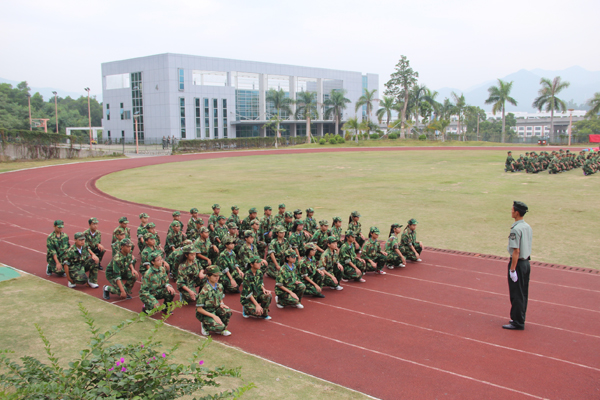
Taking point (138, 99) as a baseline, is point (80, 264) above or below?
below

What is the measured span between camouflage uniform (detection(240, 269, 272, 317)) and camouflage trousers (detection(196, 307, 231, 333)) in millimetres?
629

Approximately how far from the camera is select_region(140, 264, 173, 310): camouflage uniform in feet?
25.4

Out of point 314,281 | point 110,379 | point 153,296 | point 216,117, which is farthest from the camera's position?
point 216,117

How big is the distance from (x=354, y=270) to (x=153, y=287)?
3.94 metres

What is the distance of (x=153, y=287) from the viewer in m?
7.88

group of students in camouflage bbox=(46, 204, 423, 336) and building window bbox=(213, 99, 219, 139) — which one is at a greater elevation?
building window bbox=(213, 99, 219, 139)

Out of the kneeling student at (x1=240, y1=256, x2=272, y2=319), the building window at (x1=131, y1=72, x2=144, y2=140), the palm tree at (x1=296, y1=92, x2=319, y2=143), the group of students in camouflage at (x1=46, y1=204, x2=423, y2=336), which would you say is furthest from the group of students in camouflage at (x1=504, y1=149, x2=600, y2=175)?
the building window at (x1=131, y1=72, x2=144, y2=140)

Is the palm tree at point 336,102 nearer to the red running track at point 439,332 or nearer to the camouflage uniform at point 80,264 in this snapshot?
the red running track at point 439,332

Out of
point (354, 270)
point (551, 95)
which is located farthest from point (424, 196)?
point (551, 95)

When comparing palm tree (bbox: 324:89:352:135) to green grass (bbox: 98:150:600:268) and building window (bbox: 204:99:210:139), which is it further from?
green grass (bbox: 98:150:600:268)

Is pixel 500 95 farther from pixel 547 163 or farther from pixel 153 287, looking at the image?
pixel 153 287

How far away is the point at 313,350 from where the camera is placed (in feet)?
21.5

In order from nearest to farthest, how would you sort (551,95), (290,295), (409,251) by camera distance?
(290,295)
(409,251)
(551,95)

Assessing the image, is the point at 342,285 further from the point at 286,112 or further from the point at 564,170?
the point at 286,112
